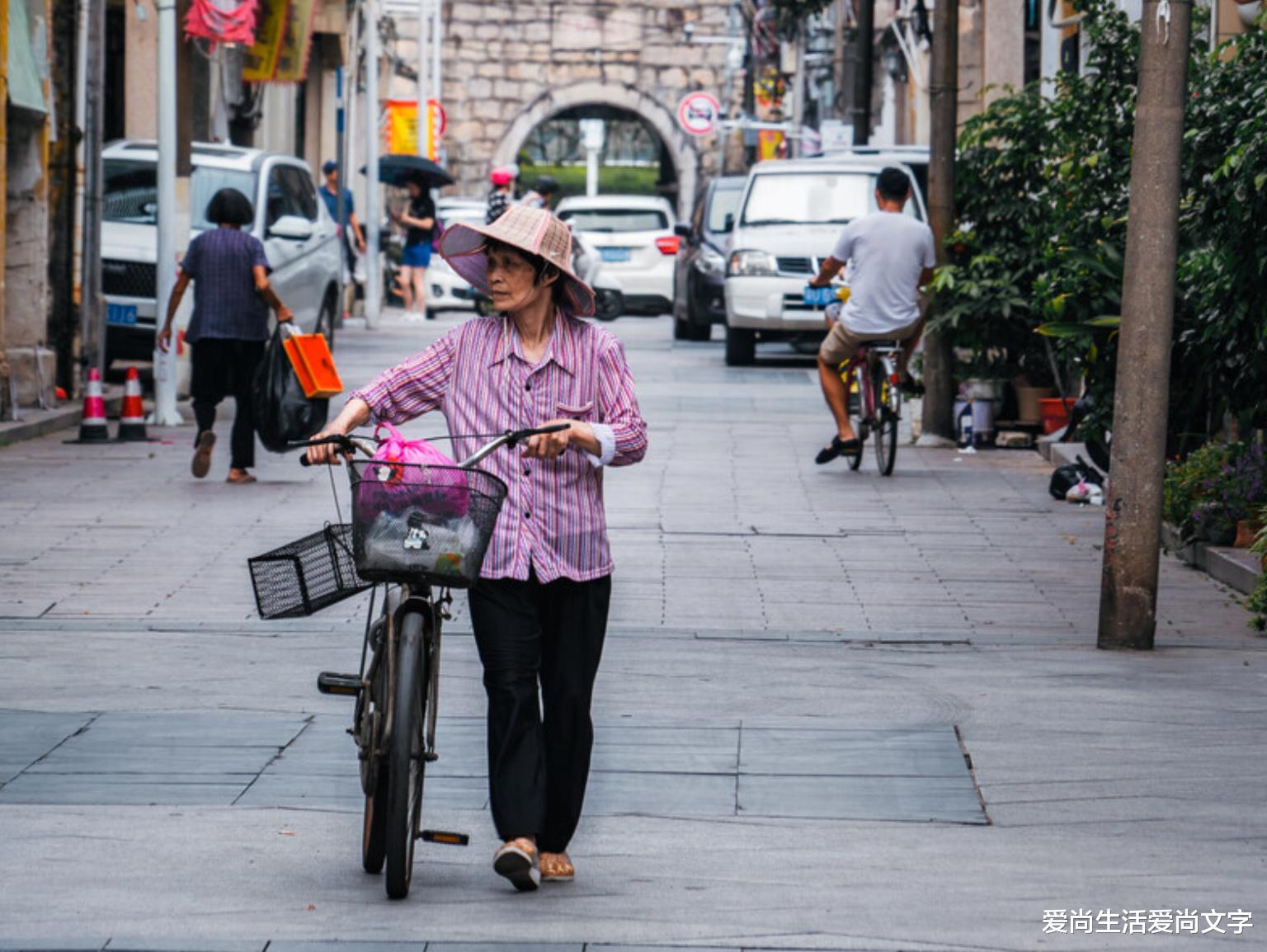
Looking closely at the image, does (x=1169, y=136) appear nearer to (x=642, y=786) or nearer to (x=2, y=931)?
(x=642, y=786)

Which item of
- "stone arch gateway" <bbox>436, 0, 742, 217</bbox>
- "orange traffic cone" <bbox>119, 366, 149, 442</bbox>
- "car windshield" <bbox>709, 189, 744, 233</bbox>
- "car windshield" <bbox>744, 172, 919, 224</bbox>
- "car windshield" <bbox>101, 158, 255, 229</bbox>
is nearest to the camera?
"orange traffic cone" <bbox>119, 366, 149, 442</bbox>

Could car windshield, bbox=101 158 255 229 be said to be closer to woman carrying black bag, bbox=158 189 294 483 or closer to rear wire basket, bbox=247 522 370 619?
woman carrying black bag, bbox=158 189 294 483

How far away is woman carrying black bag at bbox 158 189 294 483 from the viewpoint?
14.4m

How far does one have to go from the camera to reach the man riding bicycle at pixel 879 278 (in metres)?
15.0

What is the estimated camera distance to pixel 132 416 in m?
16.9

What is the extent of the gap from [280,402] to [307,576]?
23.8 feet

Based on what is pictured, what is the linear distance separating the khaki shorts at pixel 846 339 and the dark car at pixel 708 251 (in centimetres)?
1115

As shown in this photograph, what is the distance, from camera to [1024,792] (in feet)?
21.9

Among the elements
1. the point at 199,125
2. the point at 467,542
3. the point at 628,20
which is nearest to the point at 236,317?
the point at 467,542

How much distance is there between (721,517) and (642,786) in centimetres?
624

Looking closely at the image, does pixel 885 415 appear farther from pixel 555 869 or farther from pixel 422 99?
pixel 422 99

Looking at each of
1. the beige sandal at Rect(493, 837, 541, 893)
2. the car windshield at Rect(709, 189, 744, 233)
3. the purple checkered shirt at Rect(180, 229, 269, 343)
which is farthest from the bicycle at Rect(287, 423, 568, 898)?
the car windshield at Rect(709, 189, 744, 233)

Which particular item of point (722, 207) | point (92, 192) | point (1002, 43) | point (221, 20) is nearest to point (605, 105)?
point (722, 207)

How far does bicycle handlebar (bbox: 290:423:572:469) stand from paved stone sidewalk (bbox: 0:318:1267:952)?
0.98m
